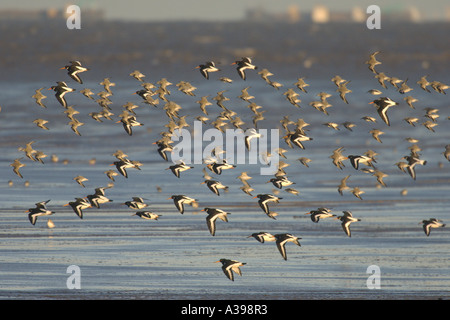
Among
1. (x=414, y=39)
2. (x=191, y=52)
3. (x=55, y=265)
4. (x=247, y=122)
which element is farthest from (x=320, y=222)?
(x=414, y=39)

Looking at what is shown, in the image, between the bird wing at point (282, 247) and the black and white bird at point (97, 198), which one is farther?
the black and white bird at point (97, 198)

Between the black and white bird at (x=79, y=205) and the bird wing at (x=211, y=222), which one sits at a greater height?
the black and white bird at (x=79, y=205)

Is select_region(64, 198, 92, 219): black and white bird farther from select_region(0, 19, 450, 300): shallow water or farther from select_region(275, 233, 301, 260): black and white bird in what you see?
select_region(275, 233, 301, 260): black and white bird

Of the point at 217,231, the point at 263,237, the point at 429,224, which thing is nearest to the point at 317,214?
the point at 217,231

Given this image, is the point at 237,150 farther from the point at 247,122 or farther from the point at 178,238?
the point at 178,238

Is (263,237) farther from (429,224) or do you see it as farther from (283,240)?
(429,224)

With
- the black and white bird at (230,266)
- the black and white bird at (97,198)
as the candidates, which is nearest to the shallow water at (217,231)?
the black and white bird at (230,266)

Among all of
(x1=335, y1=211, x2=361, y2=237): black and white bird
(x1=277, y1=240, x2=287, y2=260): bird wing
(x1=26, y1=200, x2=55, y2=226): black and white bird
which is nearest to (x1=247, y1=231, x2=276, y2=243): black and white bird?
(x1=277, y1=240, x2=287, y2=260): bird wing

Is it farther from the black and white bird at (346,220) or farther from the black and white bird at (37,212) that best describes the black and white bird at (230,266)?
the black and white bird at (37,212)
